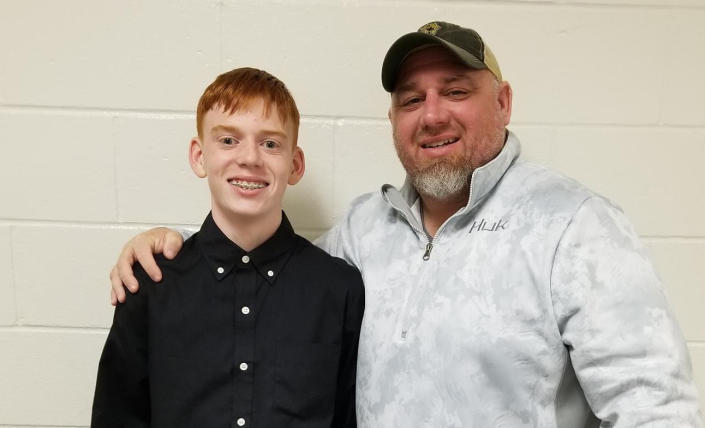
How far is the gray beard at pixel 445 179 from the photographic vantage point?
3.51ft

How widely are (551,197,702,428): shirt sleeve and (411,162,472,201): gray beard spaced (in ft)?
0.75

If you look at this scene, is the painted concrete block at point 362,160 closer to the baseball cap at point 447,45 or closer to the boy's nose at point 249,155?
the baseball cap at point 447,45

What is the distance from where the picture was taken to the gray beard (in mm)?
1071

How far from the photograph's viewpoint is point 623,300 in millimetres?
884

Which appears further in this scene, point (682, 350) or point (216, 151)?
point (216, 151)

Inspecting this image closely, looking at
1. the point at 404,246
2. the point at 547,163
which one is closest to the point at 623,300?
the point at 404,246

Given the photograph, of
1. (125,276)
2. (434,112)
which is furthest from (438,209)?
(125,276)

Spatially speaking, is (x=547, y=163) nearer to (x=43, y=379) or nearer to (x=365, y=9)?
(x=365, y=9)

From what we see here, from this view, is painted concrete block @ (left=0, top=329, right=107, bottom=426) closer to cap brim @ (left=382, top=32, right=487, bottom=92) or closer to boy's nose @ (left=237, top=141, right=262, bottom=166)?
boy's nose @ (left=237, top=141, right=262, bottom=166)

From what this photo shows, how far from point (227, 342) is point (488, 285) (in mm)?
515

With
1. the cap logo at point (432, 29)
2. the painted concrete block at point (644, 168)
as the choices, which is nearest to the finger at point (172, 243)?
the cap logo at point (432, 29)

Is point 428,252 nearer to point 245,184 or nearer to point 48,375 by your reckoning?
point 245,184

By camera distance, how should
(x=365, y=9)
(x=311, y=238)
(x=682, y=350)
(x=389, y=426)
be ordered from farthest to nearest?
(x=311, y=238) < (x=365, y=9) < (x=389, y=426) < (x=682, y=350)

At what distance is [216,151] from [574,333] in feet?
2.44
